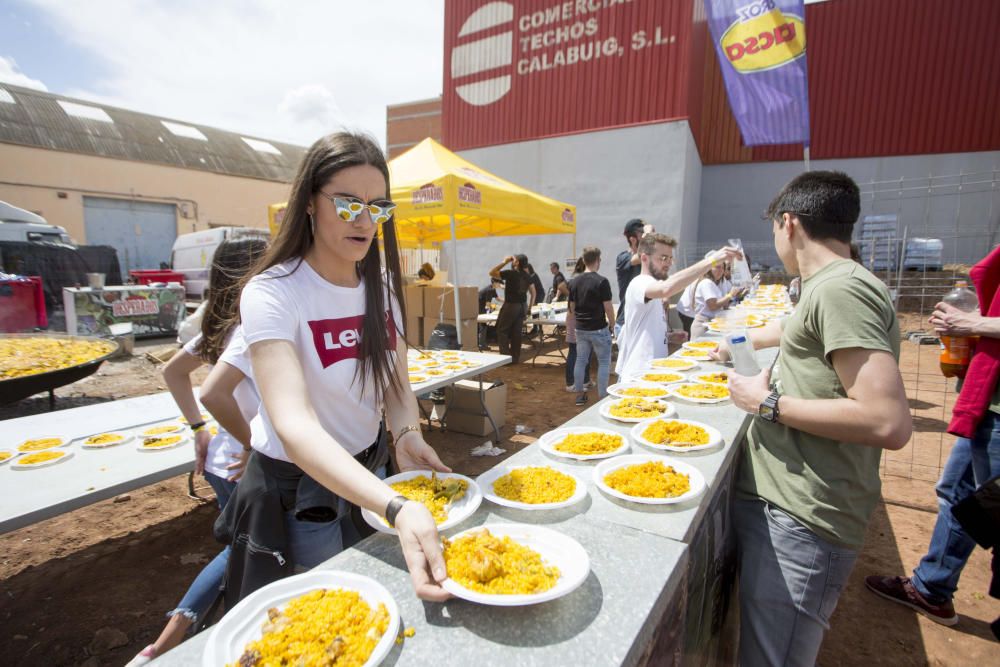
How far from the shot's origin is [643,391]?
9.88 ft

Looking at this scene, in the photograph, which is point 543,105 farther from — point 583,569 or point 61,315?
point 583,569

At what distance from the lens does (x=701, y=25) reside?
13.0 meters

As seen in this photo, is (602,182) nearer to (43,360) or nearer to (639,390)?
(639,390)

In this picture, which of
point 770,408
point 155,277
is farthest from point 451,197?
point 155,277

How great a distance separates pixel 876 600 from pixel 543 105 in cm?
A: 1385

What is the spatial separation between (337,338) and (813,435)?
5.41 ft

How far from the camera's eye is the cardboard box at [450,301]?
8031 millimetres

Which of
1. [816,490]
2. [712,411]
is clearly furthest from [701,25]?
[816,490]

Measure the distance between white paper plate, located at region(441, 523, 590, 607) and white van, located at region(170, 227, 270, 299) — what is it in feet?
53.5

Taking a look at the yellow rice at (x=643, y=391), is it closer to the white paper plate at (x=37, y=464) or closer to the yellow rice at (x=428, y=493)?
the yellow rice at (x=428, y=493)

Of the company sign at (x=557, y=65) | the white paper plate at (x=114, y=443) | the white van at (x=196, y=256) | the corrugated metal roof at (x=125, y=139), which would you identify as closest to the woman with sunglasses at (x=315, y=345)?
the white paper plate at (x=114, y=443)

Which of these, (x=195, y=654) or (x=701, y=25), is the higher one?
(x=701, y=25)

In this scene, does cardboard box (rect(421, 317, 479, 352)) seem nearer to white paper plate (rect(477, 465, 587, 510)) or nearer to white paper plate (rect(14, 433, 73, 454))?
white paper plate (rect(14, 433, 73, 454))

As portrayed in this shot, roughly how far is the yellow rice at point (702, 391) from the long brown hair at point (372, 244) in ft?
6.32
